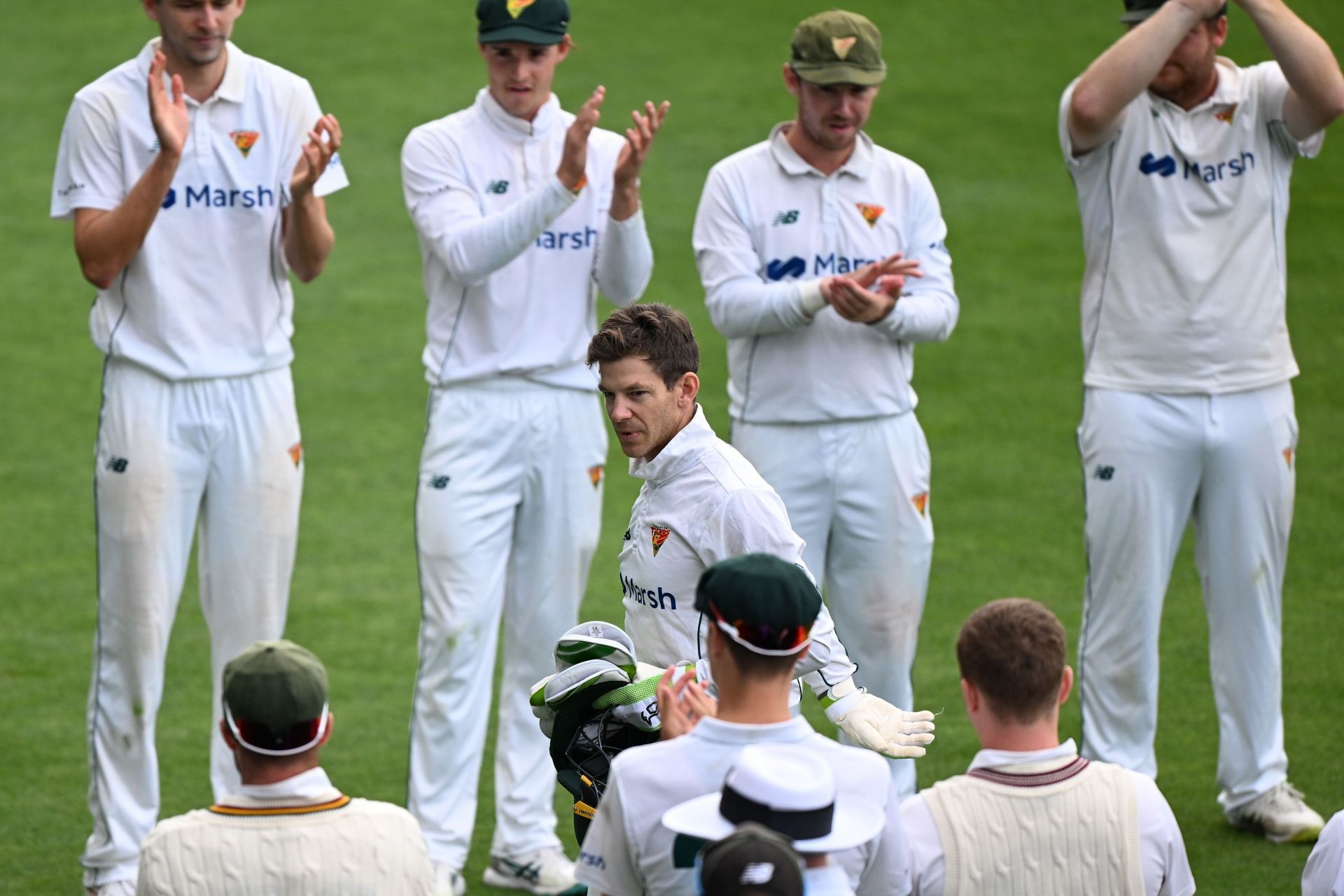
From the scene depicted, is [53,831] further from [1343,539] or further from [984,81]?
[984,81]

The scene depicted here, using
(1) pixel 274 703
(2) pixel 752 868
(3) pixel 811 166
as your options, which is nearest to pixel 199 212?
(3) pixel 811 166

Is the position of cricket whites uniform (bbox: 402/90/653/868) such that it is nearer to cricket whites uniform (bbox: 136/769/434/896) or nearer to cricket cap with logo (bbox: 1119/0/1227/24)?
cricket cap with logo (bbox: 1119/0/1227/24)

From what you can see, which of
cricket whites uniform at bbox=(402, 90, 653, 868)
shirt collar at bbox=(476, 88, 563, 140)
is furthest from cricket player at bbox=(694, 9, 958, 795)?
shirt collar at bbox=(476, 88, 563, 140)

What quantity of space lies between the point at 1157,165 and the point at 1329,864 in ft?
10.4

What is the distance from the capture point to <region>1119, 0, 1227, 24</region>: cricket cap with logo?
6.09m

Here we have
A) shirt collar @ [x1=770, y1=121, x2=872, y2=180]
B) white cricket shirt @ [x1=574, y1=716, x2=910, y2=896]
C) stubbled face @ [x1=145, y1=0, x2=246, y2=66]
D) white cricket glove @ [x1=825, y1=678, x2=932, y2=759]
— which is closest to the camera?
white cricket shirt @ [x1=574, y1=716, x2=910, y2=896]

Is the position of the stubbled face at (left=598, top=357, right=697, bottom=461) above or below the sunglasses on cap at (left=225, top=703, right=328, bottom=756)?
Answer: above

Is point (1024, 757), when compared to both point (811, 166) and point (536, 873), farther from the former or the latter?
point (811, 166)

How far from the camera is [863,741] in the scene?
3.91 metres

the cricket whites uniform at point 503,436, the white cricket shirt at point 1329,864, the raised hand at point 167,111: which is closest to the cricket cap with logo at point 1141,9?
the cricket whites uniform at point 503,436

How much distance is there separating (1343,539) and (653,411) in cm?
607

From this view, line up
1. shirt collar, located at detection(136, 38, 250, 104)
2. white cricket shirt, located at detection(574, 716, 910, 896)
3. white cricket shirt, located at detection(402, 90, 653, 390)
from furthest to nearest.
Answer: white cricket shirt, located at detection(402, 90, 653, 390) → shirt collar, located at detection(136, 38, 250, 104) → white cricket shirt, located at detection(574, 716, 910, 896)

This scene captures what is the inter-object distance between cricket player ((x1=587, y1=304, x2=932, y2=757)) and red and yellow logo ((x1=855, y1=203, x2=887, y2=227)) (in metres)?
1.93

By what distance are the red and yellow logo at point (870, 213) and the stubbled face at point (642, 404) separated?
6.66ft
